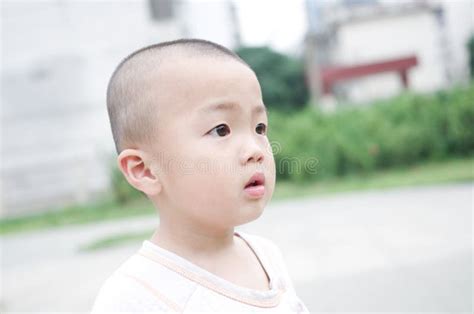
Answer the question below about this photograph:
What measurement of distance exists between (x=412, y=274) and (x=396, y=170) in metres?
5.68

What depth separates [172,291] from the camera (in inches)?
38.3

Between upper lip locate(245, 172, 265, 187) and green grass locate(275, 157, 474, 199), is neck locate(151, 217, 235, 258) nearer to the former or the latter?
upper lip locate(245, 172, 265, 187)

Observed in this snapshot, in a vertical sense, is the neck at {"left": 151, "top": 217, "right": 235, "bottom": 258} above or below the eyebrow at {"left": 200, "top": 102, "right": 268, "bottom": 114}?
below

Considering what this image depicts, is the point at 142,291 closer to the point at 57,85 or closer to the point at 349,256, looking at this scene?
the point at 349,256

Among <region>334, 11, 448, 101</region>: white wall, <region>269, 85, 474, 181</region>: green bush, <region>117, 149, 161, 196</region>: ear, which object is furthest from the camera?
<region>334, 11, 448, 101</region>: white wall

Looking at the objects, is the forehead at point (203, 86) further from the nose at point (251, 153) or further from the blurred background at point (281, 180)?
the blurred background at point (281, 180)

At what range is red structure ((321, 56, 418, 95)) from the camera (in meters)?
16.7

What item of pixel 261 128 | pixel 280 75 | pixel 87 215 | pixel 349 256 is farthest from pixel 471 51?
pixel 261 128

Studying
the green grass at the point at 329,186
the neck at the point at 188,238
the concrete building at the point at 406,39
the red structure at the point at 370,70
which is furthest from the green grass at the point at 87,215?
the concrete building at the point at 406,39

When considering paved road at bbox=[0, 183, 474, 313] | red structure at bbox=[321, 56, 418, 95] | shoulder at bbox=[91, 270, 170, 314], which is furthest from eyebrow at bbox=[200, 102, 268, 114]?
red structure at bbox=[321, 56, 418, 95]

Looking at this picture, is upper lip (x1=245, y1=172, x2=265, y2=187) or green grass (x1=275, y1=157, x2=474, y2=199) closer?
upper lip (x1=245, y1=172, x2=265, y2=187)

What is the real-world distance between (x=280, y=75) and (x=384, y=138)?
48.2 feet

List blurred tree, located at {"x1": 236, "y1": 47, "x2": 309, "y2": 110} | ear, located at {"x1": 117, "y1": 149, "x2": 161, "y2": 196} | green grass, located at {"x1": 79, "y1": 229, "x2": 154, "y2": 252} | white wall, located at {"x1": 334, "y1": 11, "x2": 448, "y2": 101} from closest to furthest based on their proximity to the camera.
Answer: ear, located at {"x1": 117, "y1": 149, "x2": 161, "y2": 196} < green grass, located at {"x1": 79, "y1": 229, "x2": 154, "y2": 252} < white wall, located at {"x1": 334, "y1": 11, "x2": 448, "y2": 101} < blurred tree, located at {"x1": 236, "y1": 47, "x2": 309, "y2": 110}

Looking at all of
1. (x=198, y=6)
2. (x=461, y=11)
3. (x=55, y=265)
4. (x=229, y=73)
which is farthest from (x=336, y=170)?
(x=461, y=11)
